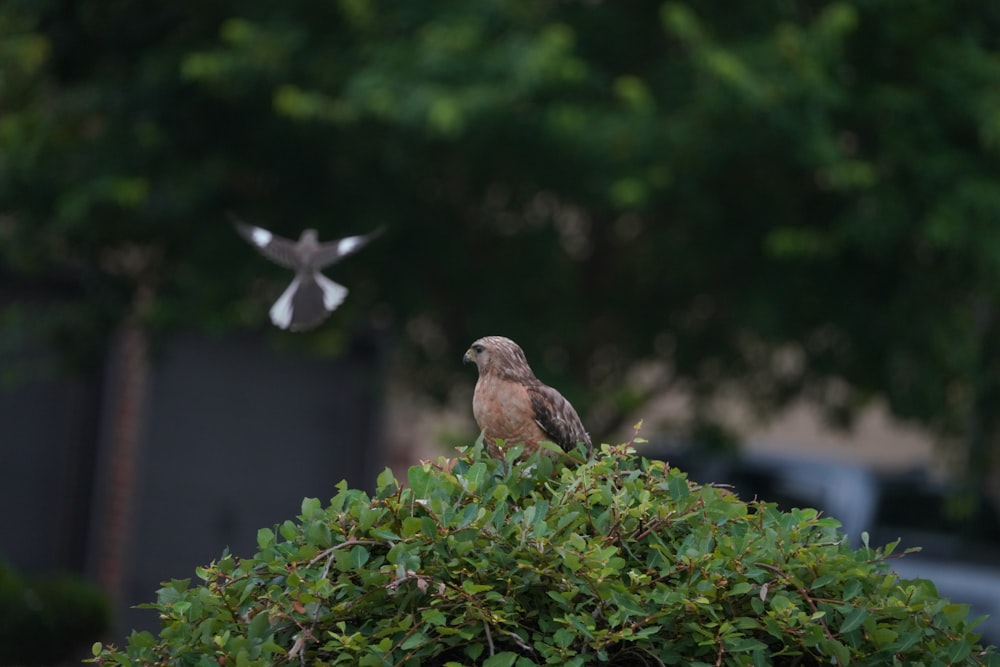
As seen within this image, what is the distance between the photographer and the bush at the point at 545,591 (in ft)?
9.04

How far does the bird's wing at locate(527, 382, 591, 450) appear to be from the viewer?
4.12 meters

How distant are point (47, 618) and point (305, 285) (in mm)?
2558

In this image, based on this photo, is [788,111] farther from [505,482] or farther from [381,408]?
[381,408]

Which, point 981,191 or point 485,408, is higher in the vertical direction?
point 981,191

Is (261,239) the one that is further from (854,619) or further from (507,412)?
(854,619)

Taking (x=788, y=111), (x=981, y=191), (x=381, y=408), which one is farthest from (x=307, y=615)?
(x=381, y=408)

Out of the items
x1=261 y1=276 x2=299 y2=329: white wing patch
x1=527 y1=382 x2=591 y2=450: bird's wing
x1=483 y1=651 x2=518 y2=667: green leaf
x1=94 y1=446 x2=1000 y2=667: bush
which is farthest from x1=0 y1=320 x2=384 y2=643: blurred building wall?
x1=483 y1=651 x2=518 y2=667: green leaf

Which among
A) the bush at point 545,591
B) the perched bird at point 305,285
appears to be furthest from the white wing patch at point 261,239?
the bush at point 545,591

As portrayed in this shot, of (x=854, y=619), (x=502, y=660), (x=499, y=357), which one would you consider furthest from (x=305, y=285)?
(x=854, y=619)

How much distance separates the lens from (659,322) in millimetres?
9258

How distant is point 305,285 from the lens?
5.51 metres

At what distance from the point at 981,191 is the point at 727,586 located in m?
5.38

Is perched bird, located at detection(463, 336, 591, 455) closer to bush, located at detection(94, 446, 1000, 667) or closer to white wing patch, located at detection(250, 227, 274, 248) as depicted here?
bush, located at detection(94, 446, 1000, 667)

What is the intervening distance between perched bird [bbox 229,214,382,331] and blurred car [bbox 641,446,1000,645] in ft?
15.6
